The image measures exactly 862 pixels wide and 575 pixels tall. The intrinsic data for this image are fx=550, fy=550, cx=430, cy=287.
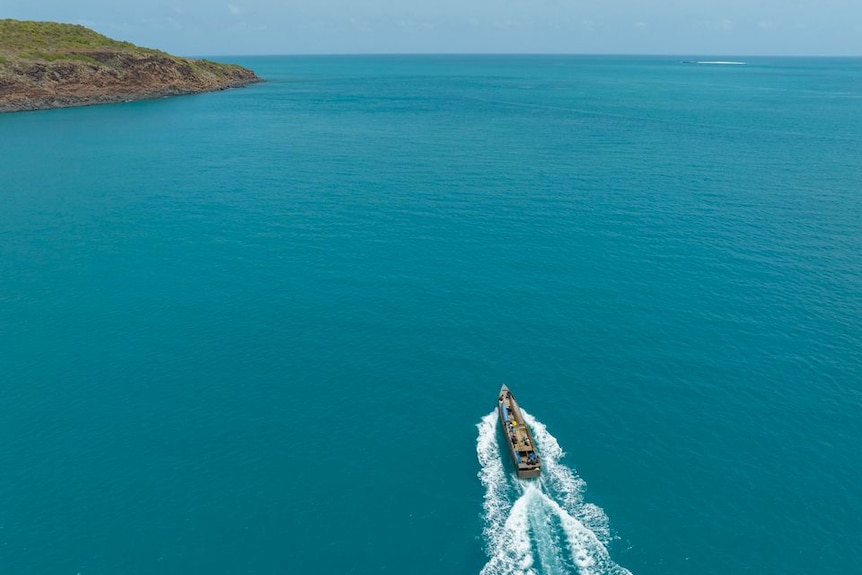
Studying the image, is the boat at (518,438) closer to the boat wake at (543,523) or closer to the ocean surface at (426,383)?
the boat wake at (543,523)

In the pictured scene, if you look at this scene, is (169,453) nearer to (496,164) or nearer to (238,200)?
(238,200)

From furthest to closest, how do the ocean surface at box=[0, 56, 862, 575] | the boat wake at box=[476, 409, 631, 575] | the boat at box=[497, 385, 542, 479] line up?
the boat at box=[497, 385, 542, 479] < the ocean surface at box=[0, 56, 862, 575] < the boat wake at box=[476, 409, 631, 575]

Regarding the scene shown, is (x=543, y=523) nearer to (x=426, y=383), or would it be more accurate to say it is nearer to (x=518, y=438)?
(x=518, y=438)

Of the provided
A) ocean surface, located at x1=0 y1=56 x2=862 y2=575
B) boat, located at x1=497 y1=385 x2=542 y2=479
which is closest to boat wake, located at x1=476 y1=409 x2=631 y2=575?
ocean surface, located at x1=0 y1=56 x2=862 y2=575

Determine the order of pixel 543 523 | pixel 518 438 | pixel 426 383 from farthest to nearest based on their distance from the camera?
pixel 426 383 → pixel 518 438 → pixel 543 523

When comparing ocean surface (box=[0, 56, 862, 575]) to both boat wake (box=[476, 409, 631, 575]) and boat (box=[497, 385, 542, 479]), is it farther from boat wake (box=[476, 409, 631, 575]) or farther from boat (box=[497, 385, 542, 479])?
boat (box=[497, 385, 542, 479])

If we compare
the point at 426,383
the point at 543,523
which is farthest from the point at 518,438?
the point at 426,383

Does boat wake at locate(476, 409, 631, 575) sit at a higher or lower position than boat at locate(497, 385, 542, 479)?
lower
